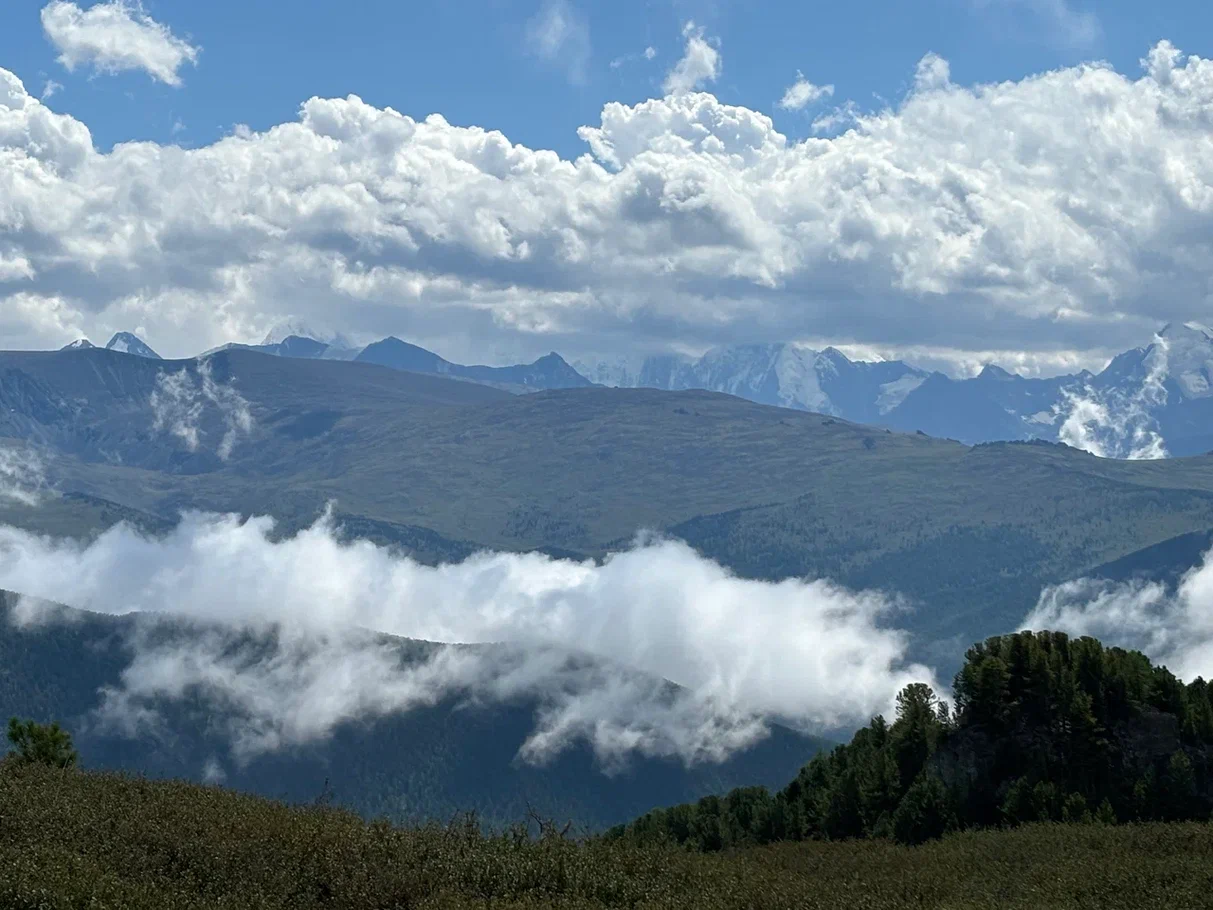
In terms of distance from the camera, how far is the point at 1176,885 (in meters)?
61.3

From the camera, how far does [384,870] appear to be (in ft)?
174

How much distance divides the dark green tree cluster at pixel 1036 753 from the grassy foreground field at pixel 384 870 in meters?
24.6

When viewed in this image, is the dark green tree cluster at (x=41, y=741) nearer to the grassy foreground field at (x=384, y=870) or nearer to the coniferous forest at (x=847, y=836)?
the coniferous forest at (x=847, y=836)

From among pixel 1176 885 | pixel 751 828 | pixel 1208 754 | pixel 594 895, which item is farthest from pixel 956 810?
A: pixel 594 895

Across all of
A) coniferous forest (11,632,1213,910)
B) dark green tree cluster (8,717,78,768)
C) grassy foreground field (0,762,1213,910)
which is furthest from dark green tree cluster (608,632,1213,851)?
dark green tree cluster (8,717,78,768)

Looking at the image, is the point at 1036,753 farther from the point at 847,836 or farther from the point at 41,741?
the point at 41,741

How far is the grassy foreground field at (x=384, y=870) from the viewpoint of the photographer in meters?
49.1

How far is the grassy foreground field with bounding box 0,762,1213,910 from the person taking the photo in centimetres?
4912

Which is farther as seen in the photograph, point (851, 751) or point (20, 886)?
point (851, 751)

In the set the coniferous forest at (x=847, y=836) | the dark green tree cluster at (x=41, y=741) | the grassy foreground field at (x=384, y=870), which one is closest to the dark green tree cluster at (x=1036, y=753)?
the coniferous forest at (x=847, y=836)

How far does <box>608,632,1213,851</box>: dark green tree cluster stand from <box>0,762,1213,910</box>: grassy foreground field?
24572 mm

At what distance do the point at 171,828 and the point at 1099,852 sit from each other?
152ft

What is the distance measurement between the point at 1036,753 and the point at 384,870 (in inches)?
2433

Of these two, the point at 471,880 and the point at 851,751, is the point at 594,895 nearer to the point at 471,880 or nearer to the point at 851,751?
the point at 471,880
